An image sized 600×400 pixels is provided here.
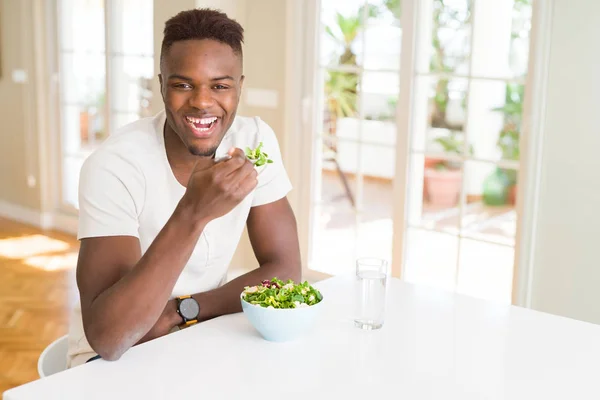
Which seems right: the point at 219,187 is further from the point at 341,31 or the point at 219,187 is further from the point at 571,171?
the point at 341,31

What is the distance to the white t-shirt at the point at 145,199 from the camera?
1773 millimetres

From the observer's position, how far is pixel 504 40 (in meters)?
6.84

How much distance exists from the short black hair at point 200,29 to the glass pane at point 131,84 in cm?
355

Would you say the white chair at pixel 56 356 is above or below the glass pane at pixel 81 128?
below

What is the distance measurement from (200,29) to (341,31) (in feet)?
8.21

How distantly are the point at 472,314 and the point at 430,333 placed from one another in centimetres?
18

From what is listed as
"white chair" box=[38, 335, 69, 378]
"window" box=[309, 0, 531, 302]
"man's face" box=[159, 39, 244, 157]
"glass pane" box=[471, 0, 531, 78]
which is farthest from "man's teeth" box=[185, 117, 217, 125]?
"glass pane" box=[471, 0, 531, 78]

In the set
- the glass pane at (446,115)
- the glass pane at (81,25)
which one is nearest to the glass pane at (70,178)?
the glass pane at (81,25)

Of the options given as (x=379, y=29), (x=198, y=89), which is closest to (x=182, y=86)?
(x=198, y=89)

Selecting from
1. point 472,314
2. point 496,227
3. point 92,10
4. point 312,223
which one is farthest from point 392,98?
point 472,314

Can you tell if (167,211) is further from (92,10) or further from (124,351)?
(92,10)

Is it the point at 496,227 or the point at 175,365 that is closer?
the point at 175,365

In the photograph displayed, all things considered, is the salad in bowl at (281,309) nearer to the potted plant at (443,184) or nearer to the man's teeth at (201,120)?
the man's teeth at (201,120)

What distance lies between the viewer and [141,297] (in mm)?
1637
